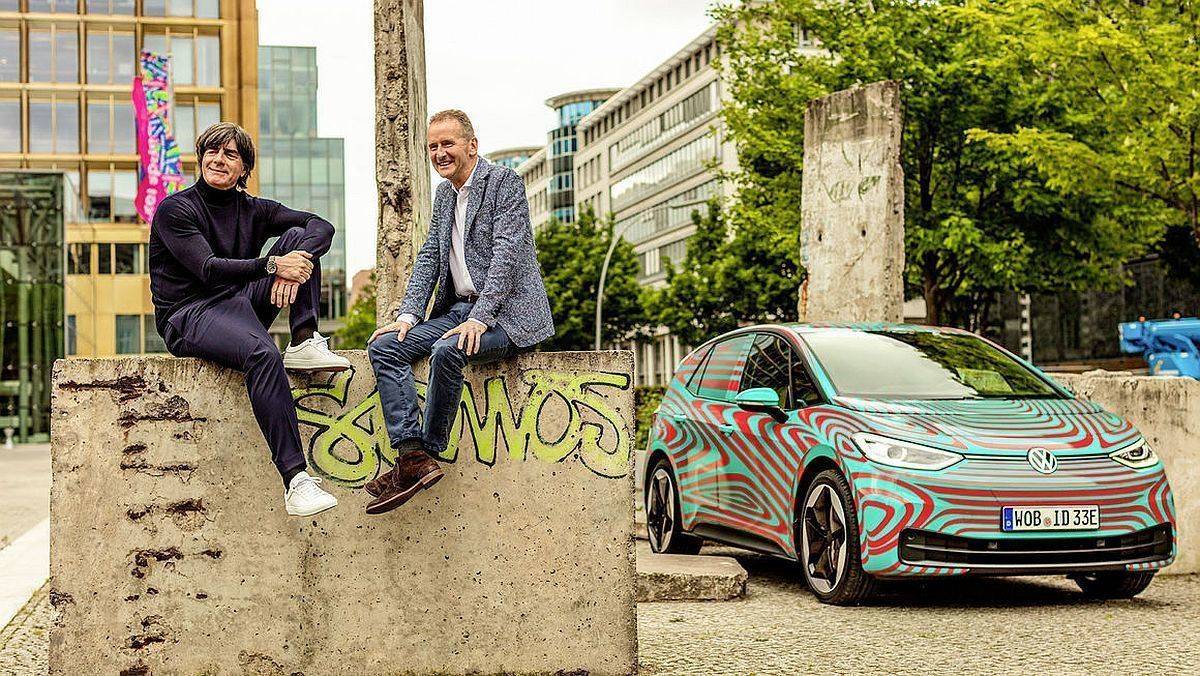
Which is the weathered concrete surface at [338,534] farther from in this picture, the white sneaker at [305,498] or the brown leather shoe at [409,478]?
the white sneaker at [305,498]

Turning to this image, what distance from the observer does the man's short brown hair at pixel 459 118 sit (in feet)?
19.2

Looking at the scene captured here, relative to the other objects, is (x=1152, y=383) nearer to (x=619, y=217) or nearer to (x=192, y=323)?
(x=192, y=323)

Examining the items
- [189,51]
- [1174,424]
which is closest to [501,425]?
[1174,424]

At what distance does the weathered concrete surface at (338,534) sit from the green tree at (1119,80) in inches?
651

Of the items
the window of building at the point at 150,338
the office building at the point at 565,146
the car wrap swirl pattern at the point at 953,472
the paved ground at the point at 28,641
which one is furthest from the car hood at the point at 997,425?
the office building at the point at 565,146

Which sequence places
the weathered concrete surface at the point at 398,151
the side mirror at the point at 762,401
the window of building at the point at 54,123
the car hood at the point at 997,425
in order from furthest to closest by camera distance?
the window of building at the point at 54,123 < the side mirror at the point at 762,401 < the car hood at the point at 997,425 < the weathered concrete surface at the point at 398,151

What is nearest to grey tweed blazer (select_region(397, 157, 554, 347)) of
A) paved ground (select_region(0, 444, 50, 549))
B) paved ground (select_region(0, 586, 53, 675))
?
paved ground (select_region(0, 586, 53, 675))

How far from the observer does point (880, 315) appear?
12742mm

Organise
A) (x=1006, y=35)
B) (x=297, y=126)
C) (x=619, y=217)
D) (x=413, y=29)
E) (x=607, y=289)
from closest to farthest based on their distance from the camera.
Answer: (x=413, y=29), (x=1006, y=35), (x=607, y=289), (x=297, y=126), (x=619, y=217)

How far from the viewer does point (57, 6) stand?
56.3m

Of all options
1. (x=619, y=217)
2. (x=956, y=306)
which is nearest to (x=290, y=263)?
(x=956, y=306)

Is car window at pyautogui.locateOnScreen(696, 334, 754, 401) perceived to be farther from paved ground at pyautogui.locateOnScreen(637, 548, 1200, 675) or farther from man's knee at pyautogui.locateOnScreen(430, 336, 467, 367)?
man's knee at pyautogui.locateOnScreen(430, 336, 467, 367)

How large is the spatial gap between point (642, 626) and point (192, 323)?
2766mm

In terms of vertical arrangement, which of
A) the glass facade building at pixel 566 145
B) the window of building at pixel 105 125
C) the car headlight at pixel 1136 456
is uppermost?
the glass facade building at pixel 566 145
